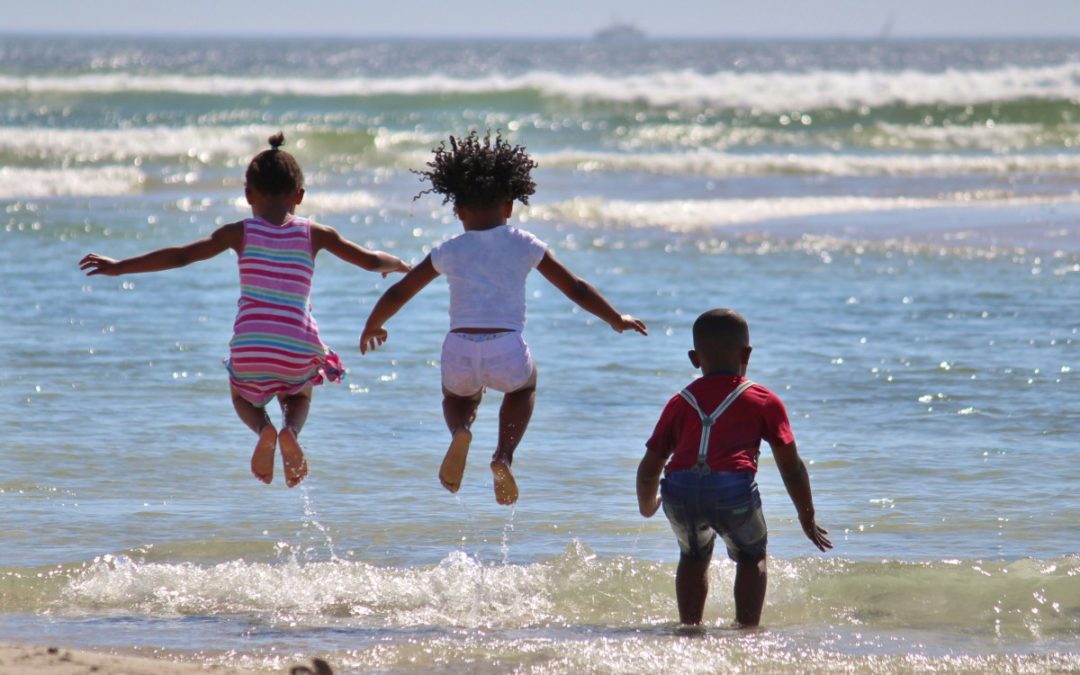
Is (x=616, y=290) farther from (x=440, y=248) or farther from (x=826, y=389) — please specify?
(x=440, y=248)

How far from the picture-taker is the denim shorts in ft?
15.2

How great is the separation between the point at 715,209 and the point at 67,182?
31.7 ft

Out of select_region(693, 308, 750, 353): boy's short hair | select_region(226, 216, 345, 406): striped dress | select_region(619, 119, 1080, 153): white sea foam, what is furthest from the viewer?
select_region(619, 119, 1080, 153): white sea foam

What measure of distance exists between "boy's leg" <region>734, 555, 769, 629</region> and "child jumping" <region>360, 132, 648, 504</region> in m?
0.87

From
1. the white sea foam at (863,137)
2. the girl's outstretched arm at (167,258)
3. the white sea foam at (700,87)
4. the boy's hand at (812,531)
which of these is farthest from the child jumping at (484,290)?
the white sea foam at (700,87)

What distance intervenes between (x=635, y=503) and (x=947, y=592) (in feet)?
5.25

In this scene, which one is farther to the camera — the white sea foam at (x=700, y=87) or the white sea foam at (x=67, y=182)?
the white sea foam at (x=700, y=87)

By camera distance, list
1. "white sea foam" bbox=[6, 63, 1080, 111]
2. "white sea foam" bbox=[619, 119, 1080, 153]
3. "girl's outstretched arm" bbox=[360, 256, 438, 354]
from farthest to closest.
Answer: "white sea foam" bbox=[6, 63, 1080, 111] → "white sea foam" bbox=[619, 119, 1080, 153] → "girl's outstretched arm" bbox=[360, 256, 438, 354]

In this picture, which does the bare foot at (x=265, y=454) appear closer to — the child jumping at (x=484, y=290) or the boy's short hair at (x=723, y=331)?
the child jumping at (x=484, y=290)

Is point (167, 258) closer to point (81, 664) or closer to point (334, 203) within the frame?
point (81, 664)

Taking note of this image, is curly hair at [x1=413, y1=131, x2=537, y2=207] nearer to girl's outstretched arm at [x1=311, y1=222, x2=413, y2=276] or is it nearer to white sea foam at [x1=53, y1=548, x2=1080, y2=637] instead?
girl's outstretched arm at [x1=311, y1=222, x2=413, y2=276]

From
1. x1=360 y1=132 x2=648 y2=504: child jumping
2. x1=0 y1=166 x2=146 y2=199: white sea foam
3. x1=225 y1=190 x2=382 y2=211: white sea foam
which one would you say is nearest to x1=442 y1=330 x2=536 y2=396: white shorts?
x1=360 y1=132 x2=648 y2=504: child jumping

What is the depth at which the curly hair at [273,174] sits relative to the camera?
5285 millimetres

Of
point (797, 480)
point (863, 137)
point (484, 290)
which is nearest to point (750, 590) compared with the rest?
point (797, 480)
